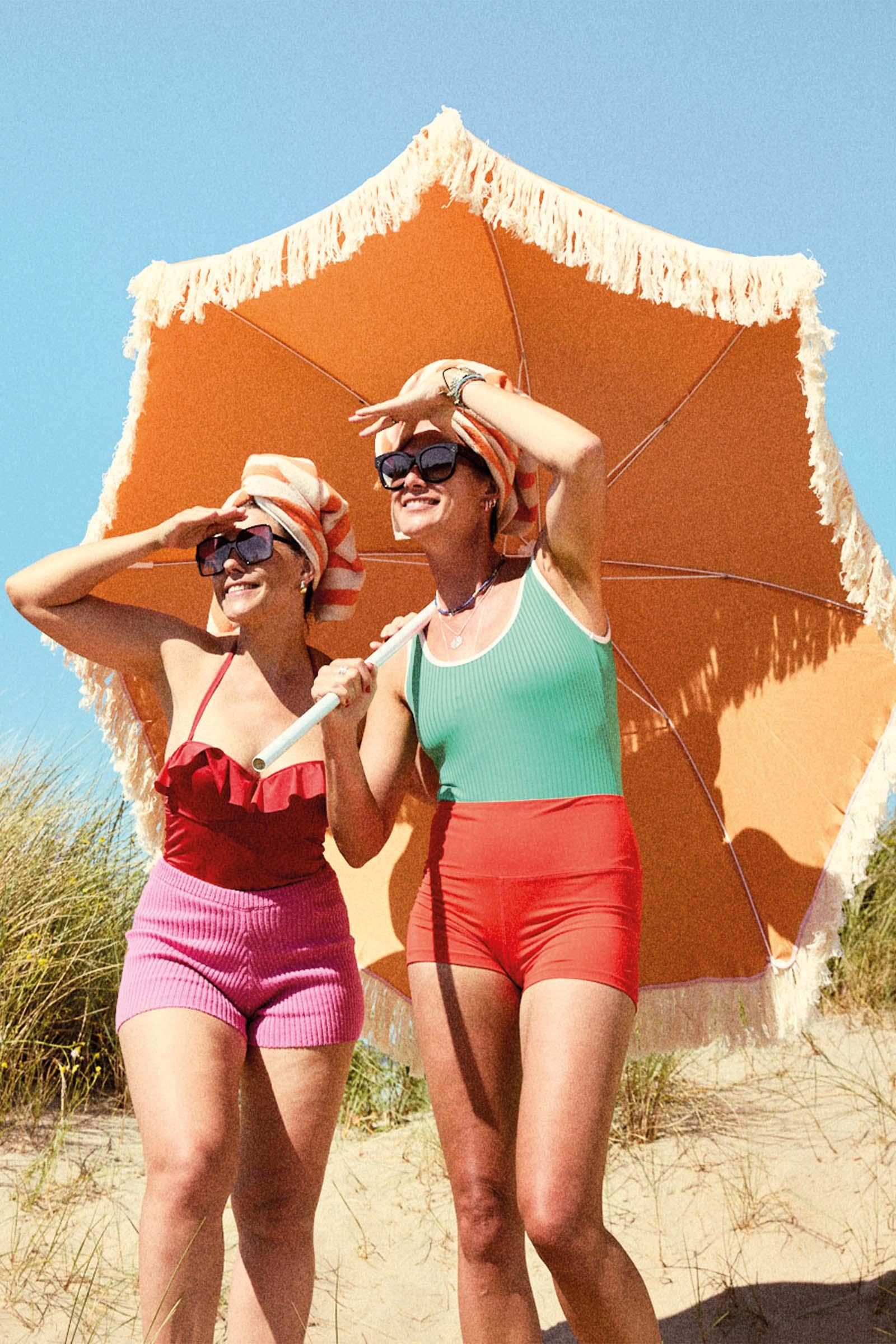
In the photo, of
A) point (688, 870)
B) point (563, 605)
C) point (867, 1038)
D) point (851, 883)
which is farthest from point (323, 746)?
point (867, 1038)

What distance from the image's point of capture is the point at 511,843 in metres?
2.50

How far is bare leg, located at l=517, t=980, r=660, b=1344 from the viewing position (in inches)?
87.7

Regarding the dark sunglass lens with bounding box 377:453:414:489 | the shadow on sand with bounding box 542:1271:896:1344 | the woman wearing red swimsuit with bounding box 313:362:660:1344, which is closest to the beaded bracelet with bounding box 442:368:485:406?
the woman wearing red swimsuit with bounding box 313:362:660:1344

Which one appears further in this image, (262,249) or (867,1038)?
(867,1038)

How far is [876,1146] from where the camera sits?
4.79m

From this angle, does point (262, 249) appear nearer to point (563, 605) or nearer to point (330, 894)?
point (563, 605)

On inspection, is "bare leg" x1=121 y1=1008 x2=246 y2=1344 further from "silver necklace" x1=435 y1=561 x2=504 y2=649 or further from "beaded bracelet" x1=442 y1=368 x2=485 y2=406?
"beaded bracelet" x1=442 y1=368 x2=485 y2=406

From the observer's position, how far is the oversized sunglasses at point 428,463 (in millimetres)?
2658

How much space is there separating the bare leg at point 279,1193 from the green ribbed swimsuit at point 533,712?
0.67 meters

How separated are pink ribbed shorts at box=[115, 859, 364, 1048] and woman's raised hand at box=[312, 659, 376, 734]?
0.38 meters

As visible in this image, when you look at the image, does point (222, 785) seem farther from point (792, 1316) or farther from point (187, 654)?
point (792, 1316)

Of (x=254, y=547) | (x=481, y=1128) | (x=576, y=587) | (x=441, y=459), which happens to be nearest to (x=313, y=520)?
(x=254, y=547)

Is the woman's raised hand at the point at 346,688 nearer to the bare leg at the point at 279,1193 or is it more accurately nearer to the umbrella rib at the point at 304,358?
the bare leg at the point at 279,1193

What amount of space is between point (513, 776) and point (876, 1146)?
3.18 metres
